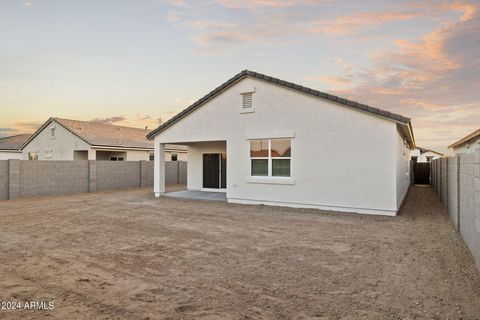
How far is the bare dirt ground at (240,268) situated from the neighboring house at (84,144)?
16.6m

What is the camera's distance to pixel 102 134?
28.4 metres

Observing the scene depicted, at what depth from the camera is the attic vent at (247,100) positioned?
14.2m

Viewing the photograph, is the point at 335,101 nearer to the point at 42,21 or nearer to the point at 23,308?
the point at 23,308

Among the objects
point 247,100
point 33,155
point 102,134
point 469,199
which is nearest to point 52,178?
point 102,134

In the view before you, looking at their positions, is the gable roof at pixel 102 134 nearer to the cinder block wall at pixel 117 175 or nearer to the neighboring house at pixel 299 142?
the cinder block wall at pixel 117 175

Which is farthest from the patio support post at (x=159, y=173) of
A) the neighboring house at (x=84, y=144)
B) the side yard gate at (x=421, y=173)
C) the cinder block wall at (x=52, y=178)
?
the side yard gate at (x=421, y=173)

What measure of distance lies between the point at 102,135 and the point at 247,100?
19281mm

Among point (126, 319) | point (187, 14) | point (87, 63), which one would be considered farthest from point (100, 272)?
point (87, 63)

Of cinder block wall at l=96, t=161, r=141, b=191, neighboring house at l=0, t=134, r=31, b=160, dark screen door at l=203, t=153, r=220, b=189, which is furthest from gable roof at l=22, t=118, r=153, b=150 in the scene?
neighboring house at l=0, t=134, r=31, b=160

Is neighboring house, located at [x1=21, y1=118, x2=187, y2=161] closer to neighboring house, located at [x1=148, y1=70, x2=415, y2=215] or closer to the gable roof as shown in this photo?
the gable roof

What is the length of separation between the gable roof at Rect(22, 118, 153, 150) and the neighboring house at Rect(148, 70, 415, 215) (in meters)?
12.5

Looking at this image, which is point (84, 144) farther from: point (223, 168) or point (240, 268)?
point (240, 268)

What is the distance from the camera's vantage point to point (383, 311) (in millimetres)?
3855

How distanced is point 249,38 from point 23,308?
14.2 m
